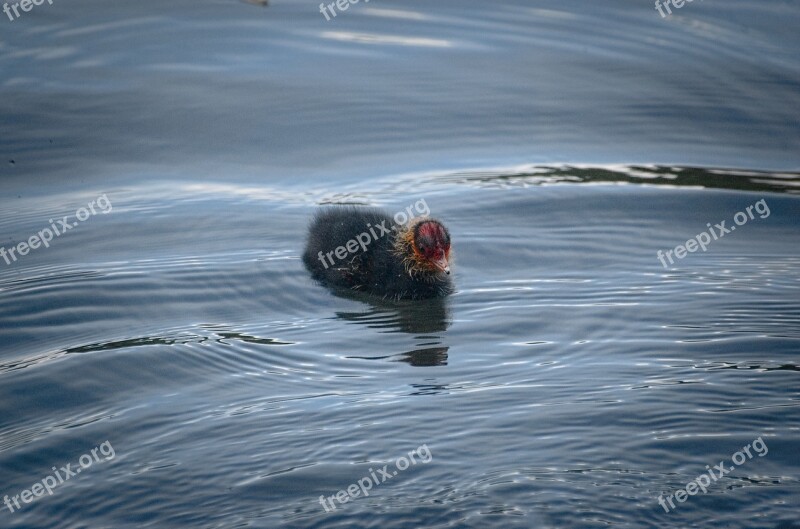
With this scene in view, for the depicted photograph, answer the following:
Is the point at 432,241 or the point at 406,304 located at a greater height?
the point at 432,241

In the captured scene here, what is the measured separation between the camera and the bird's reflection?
25.5 ft

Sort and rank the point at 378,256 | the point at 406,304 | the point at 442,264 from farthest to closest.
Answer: the point at 378,256 < the point at 406,304 < the point at 442,264

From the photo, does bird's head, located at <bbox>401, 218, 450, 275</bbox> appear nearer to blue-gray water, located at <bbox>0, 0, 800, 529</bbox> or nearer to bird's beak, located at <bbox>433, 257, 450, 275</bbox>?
bird's beak, located at <bbox>433, 257, 450, 275</bbox>

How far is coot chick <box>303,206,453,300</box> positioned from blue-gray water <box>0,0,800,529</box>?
0.68 feet

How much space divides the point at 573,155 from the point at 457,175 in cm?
145

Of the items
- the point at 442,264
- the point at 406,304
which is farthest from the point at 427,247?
the point at 406,304

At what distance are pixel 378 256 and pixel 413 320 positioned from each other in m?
0.87

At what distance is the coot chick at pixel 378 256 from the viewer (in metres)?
9.06

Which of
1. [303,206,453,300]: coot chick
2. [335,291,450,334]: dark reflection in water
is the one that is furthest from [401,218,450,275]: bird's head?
[335,291,450,334]: dark reflection in water

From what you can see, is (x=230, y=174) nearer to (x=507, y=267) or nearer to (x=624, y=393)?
(x=507, y=267)

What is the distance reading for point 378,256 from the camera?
30.3ft

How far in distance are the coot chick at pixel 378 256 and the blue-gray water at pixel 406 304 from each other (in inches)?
8.1

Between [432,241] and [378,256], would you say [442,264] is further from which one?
[378,256]

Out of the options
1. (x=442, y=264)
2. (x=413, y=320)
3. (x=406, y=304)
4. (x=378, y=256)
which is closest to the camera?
(x=413, y=320)
